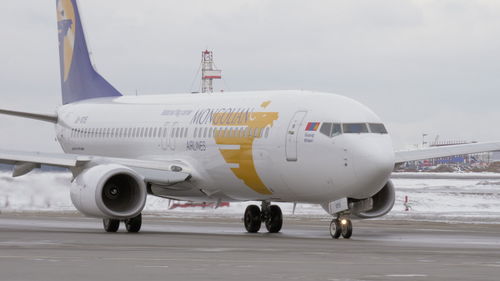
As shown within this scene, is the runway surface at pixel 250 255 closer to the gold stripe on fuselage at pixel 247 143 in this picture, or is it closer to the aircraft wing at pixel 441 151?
the gold stripe on fuselage at pixel 247 143

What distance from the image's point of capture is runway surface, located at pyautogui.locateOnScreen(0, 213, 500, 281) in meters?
15.4

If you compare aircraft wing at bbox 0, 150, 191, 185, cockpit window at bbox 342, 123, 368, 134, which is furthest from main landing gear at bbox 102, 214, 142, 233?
cockpit window at bbox 342, 123, 368, 134

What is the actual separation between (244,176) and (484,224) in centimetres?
1059

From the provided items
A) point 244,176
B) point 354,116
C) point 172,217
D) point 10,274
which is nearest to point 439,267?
point 10,274

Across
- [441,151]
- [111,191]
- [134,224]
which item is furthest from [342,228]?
[111,191]

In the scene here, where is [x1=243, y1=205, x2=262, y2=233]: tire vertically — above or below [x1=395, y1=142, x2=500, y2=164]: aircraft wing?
below

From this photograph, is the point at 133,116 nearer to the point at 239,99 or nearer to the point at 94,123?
the point at 94,123

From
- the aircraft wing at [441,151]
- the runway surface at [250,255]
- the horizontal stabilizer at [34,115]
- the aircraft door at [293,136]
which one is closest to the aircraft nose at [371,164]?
the runway surface at [250,255]

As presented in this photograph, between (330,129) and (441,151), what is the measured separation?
6458 mm

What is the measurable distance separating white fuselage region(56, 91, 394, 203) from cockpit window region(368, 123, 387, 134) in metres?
0.14

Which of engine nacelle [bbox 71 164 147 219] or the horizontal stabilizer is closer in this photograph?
engine nacelle [bbox 71 164 147 219]

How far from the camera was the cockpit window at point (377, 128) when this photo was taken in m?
27.1

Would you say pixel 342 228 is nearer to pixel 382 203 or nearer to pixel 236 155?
pixel 382 203

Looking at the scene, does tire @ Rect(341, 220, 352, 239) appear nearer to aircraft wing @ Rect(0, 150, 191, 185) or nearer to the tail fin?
aircraft wing @ Rect(0, 150, 191, 185)
